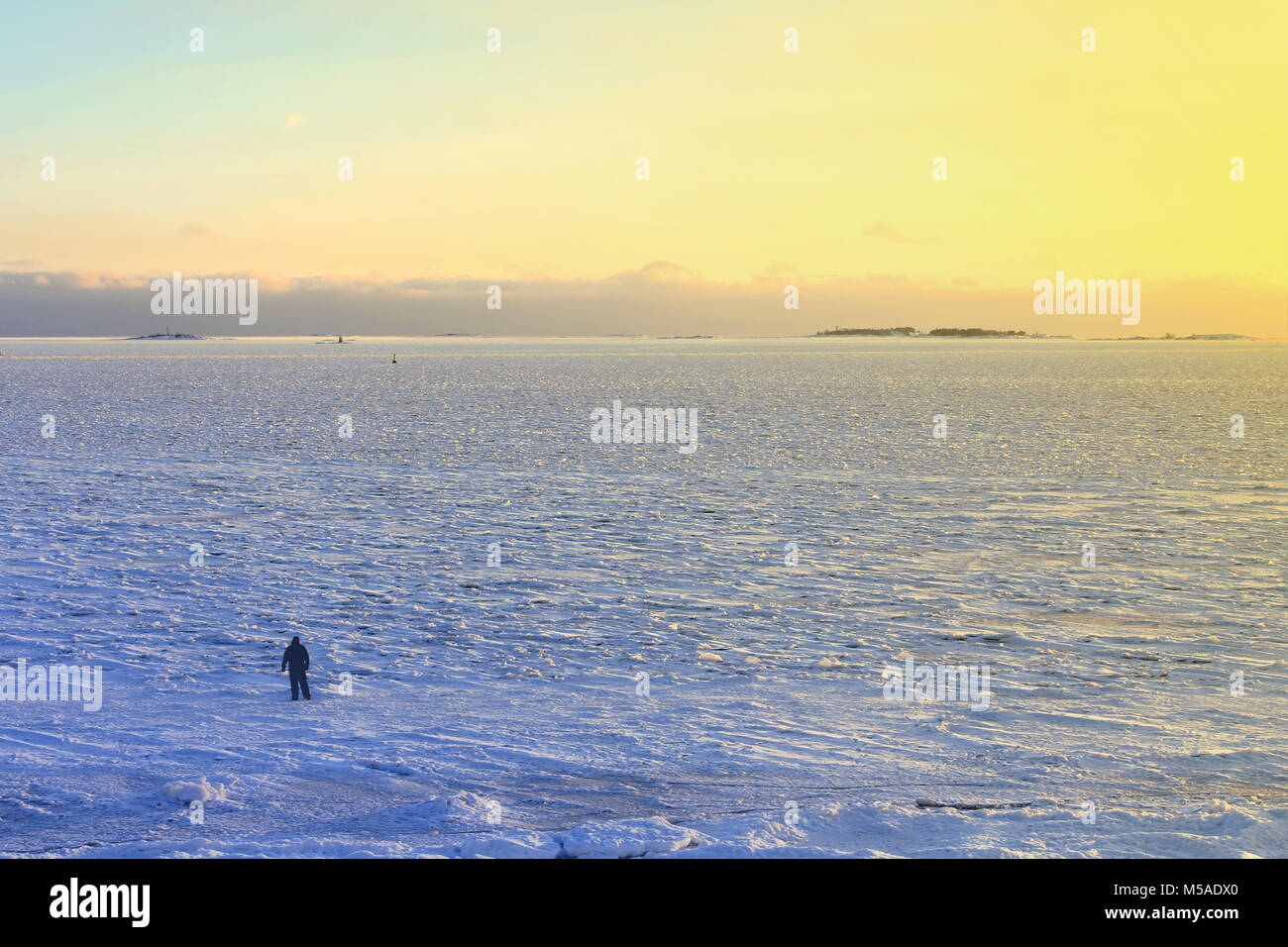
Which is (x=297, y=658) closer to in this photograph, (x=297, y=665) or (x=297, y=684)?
(x=297, y=665)

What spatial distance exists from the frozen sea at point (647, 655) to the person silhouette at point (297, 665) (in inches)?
11.0

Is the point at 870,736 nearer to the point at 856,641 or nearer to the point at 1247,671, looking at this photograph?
the point at 856,641

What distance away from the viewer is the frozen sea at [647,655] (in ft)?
28.6

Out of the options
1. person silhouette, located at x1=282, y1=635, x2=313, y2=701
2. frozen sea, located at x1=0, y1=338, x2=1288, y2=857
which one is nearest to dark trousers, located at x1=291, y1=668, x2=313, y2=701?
person silhouette, located at x1=282, y1=635, x2=313, y2=701

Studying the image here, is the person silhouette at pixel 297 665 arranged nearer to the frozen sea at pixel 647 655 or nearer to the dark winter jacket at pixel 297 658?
the dark winter jacket at pixel 297 658

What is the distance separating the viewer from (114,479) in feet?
92.7

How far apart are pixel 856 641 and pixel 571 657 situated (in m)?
3.72

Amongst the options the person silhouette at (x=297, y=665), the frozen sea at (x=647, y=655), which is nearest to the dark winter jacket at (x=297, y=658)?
the person silhouette at (x=297, y=665)

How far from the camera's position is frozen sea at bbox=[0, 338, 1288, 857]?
8.72 meters

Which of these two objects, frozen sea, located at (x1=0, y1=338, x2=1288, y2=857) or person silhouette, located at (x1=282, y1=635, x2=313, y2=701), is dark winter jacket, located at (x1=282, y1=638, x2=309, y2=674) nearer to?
person silhouette, located at (x1=282, y1=635, x2=313, y2=701)

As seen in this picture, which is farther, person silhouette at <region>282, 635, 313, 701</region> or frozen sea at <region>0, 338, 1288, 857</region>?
person silhouette at <region>282, 635, 313, 701</region>

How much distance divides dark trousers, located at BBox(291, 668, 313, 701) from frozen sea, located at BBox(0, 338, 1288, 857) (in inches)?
9.0

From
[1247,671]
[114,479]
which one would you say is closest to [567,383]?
[114,479]
